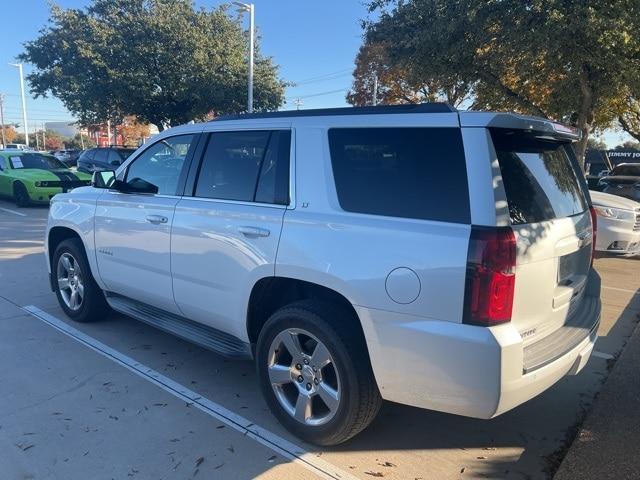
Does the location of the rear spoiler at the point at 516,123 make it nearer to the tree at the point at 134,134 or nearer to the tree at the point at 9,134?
the tree at the point at 134,134

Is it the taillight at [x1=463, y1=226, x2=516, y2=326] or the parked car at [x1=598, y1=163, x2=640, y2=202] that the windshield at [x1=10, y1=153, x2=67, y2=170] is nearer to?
the parked car at [x1=598, y1=163, x2=640, y2=202]

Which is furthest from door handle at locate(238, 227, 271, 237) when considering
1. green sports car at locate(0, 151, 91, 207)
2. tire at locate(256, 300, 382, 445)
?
green sports car at locate(0, 151, 91, 207)


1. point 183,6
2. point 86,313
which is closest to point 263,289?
point 86,313

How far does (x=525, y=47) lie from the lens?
10484 millimetres

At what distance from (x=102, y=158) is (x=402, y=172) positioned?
1814 cm

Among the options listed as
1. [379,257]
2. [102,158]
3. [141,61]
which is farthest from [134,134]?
[379,257]

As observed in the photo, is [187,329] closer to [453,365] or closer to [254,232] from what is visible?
[254,232]

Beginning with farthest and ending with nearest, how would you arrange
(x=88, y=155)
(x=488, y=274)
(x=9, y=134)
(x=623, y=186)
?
(x=9, y=134), (x=88, y=155), (x=623, y=186), (x=488, y=274)

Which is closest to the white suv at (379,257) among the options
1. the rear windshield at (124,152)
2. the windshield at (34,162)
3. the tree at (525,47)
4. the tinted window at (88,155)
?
the tree at (525,47)

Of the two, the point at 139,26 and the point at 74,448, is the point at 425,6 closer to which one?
the point at 74,448

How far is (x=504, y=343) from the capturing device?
2.38 metres

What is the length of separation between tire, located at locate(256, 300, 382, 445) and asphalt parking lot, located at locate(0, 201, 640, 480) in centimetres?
18

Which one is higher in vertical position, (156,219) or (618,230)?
(156,219)

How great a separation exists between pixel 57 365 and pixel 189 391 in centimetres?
122
